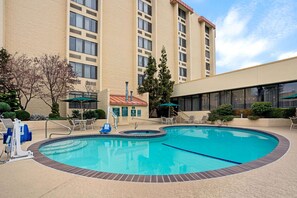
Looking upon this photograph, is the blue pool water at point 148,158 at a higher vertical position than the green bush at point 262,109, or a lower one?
lower

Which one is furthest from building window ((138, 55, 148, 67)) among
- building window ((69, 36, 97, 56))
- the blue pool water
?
the blue pool water

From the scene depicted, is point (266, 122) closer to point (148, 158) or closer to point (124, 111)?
point (148, 158)

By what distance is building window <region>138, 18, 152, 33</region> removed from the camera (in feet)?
84.8

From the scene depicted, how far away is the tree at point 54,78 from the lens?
16.0 metres

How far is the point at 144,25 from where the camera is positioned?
26.4 meters

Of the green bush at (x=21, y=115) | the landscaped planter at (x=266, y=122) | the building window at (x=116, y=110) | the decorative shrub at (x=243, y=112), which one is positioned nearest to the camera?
the green bush at (x=21, y=115)

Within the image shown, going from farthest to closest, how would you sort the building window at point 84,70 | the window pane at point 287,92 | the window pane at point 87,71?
1. the window pane at point 87,71
2. the building window at point 84,70
3. the window pane at point 287,92

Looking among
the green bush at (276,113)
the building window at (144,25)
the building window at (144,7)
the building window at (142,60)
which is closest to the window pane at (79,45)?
the building window at (142,60)

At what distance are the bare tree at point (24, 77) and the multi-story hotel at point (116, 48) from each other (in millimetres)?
1485

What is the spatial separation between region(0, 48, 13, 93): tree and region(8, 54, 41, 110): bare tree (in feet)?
0.85

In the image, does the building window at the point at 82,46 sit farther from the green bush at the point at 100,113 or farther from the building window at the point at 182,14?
the building window at the point at 182,14

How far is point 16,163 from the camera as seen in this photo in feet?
16.2

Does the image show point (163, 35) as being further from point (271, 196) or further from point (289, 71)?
point (271, 196)

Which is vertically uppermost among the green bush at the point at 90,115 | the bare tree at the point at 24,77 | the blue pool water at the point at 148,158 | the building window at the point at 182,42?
the building window at the point at 182,42
